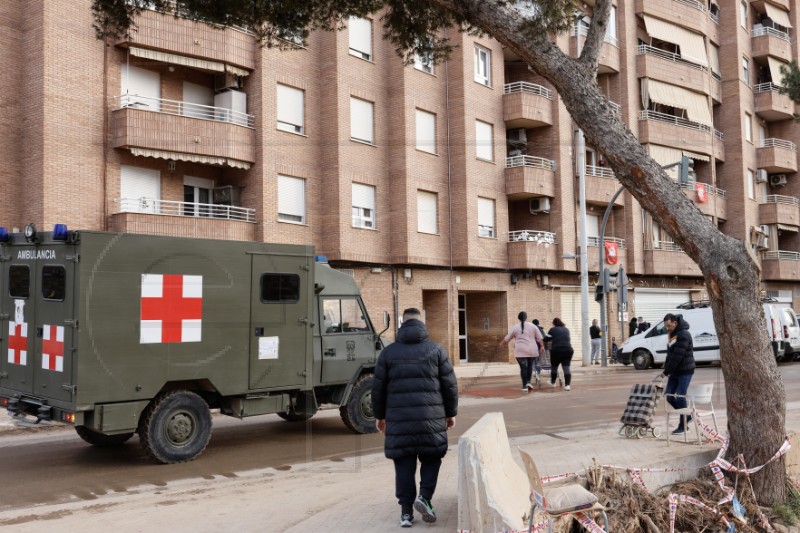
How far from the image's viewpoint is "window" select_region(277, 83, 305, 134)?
73.5 feet

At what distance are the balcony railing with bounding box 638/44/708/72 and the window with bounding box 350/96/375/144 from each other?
50.7ft

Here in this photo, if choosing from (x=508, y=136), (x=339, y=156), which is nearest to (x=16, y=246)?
(x=339, y=156)

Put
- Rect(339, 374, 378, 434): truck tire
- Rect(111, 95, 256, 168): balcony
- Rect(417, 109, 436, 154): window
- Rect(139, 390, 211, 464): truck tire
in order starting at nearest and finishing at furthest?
Rect(139, 390, 211, 464): truck tire
Rect(339, 374, 378, 434): truck tire
Rect(111, 95, 256, 168): balcony
Rect(417, 109, 436, 154): window

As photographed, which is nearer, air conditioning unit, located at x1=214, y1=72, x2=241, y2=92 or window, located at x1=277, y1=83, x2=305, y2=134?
air conditioning unit, located at x1=214, y1=72, x2=241, y2=92

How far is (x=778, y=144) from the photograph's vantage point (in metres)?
42.2

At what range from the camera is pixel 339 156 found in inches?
913

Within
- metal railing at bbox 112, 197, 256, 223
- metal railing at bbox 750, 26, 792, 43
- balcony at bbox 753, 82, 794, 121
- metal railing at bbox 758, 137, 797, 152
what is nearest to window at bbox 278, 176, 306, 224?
metal railing at bbox 112, 197, 256, 223

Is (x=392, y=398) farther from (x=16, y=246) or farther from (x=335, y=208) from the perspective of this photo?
(x=335, y=208)

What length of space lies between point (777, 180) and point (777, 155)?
2.19m

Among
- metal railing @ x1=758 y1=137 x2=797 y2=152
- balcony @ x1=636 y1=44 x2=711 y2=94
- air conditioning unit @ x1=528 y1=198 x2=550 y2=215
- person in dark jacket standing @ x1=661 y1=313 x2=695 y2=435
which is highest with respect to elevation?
balcony @ x1=636 y1=44 x2=711 y2=94

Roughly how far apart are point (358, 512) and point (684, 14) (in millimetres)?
35335

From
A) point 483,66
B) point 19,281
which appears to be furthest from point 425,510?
point 483,66

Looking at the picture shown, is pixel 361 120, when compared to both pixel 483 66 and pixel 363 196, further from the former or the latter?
pixel 483 66

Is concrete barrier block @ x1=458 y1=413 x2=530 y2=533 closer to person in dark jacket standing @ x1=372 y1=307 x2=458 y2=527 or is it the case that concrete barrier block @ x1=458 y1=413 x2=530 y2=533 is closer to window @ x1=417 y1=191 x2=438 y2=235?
person in dark jacket standing @ x1=372 y1=307 x2=458 y2=527
